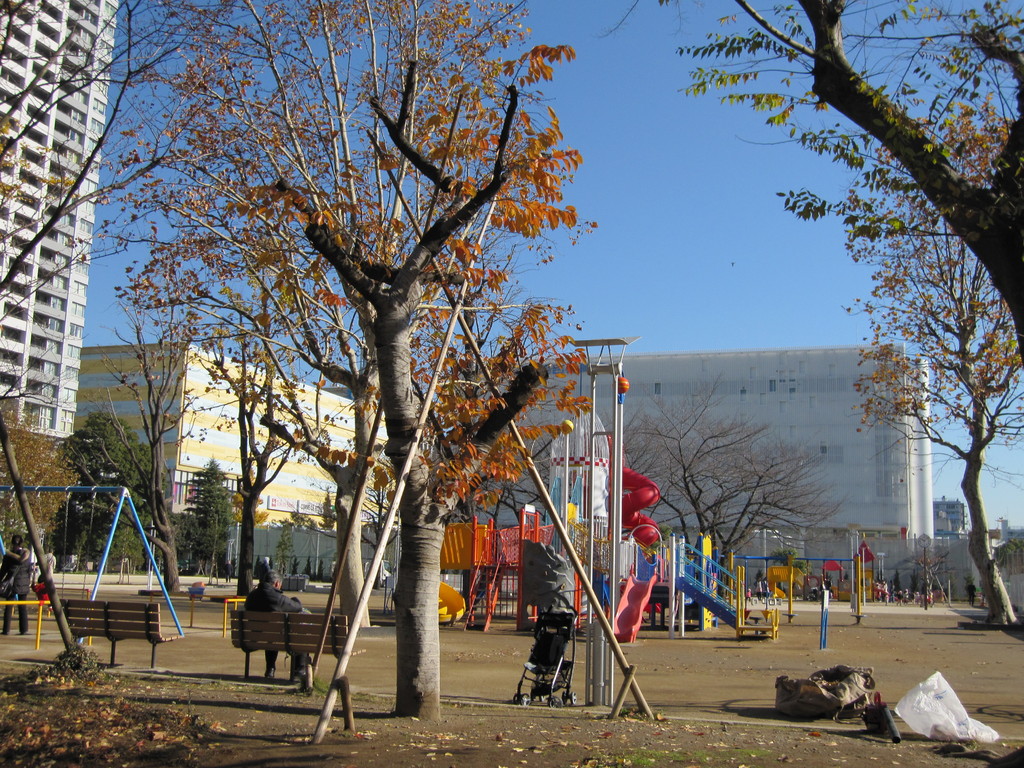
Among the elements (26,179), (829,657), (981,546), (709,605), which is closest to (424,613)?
(26,179)

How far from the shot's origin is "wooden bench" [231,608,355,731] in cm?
974

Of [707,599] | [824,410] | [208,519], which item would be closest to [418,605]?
[707,599]

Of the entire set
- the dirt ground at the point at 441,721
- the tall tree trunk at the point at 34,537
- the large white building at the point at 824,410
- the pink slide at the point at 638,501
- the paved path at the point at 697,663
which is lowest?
the paved path at the point at 697,663

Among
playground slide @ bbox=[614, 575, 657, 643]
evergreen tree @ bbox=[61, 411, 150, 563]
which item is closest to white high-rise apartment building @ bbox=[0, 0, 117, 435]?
playground slide @ bbox=[614, 575, 657, 643]

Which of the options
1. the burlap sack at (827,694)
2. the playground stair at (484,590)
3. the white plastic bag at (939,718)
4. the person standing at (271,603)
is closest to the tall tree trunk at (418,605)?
the person standing at (271,603)

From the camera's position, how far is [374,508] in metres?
58.3

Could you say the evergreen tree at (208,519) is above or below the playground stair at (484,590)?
above

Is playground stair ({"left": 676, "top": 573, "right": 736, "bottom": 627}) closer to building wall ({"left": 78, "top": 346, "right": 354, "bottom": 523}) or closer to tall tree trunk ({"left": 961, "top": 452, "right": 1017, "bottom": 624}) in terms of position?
tall tree trunk ({"left": 961, "top": 452, "right": 1017, "bottom": 624})

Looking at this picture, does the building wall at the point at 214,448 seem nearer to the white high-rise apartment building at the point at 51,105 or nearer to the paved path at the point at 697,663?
the paved path at the point at 697,663

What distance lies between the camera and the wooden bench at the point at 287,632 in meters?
9.74

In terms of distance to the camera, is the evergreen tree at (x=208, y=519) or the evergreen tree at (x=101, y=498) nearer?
the evergreen tree at (x=101, y=498)

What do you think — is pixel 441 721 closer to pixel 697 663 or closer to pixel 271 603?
pixel 271 603

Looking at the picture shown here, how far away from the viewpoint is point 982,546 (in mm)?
27828

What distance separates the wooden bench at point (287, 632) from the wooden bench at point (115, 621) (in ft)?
3.99
